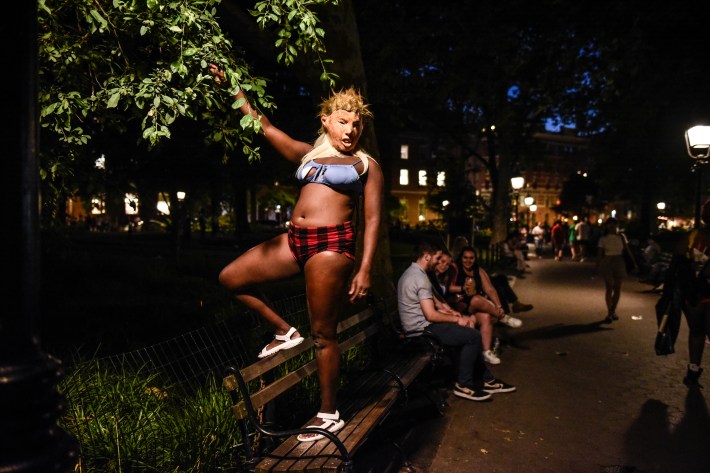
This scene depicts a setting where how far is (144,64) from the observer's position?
12.8ft

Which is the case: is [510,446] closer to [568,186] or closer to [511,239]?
[511,239]

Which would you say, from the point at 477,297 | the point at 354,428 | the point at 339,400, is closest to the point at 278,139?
the point at 354,428

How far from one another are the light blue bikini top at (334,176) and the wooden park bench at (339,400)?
1.10 meters

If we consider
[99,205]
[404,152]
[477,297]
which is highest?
[404,152]

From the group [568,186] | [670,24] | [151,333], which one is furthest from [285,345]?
[568,186]

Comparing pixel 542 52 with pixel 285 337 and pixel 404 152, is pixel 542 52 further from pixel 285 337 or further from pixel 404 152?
pixel 404 152

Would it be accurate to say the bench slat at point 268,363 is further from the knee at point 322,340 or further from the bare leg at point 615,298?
the bare leg at point 615,298

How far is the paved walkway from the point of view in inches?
183

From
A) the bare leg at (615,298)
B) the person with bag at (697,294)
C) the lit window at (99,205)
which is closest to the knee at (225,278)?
the lit window at (99,205)

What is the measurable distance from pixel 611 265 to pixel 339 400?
8922mm

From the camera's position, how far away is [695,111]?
92.1 ft

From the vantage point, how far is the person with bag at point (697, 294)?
6.84m

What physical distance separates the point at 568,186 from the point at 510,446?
245 feet

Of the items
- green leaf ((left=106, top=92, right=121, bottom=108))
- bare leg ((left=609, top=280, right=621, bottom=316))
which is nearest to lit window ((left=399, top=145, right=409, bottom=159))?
bare leg ((left=609, top=280, right=621, bottom=316))
